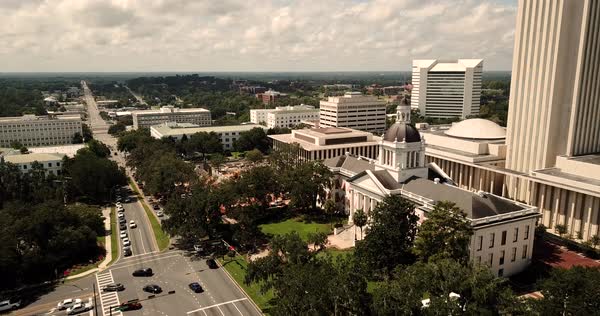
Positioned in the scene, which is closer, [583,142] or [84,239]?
[84,239]

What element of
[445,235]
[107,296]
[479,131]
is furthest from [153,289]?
[479,131]

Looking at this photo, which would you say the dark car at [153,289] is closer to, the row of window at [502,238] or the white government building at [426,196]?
the white government building at [426,196]

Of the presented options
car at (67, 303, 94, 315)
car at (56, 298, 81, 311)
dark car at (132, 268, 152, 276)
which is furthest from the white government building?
car at (56, 298, 81, 311)

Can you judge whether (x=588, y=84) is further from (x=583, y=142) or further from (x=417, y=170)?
(x=417, y=170)

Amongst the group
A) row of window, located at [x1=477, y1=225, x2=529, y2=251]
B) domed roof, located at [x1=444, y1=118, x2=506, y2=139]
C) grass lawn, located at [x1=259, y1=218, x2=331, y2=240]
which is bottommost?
grass lawn, located at [x1=259, y1=218, x2=331, y2=240]

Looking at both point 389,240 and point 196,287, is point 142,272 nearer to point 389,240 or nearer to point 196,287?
point 196,287

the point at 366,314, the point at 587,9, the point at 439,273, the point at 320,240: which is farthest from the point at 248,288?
the point at 587,9

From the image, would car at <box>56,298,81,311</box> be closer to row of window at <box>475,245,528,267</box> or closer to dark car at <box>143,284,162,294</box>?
dark car at <box>143,284,162,294</box>
